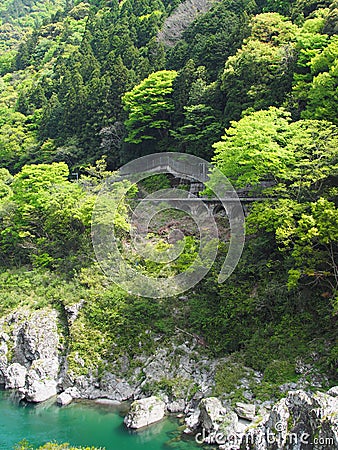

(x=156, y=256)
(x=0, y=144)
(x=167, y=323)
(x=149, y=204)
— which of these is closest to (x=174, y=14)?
(x=0, y=144)

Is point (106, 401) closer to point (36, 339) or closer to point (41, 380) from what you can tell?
point (41, 380)

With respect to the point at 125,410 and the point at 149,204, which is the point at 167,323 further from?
the point at 149,204

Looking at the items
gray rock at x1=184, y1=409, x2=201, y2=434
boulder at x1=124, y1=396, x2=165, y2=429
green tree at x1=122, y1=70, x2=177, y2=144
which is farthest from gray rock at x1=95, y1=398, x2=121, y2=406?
green tree at x1=122, y1=70, x2=177, y2=144

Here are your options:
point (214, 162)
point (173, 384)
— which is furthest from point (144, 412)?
point (214, 162)

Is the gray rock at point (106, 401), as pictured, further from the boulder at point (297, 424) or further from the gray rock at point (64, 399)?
the boulder at point (297, 424)

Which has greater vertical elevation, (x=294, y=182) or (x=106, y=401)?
(x=294, y=182)

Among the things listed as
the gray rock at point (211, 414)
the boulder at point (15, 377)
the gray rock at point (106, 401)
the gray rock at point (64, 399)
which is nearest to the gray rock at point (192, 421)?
the gray rock at point (211, 414)
